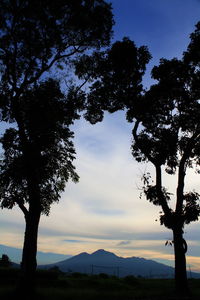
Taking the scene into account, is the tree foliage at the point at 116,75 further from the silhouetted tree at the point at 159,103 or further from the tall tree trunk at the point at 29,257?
the tall tree trunk at the point at 29,257

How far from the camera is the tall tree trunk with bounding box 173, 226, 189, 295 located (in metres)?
20.5

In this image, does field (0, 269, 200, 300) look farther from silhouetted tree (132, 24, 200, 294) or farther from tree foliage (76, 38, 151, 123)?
tree foliage (76, 38, 151, 123)

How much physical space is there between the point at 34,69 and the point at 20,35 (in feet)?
9.03

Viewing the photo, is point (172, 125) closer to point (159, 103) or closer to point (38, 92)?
point (159, 103)

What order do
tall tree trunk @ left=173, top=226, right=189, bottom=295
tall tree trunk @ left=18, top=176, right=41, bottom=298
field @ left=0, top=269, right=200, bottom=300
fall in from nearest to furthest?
tall tree trunk @ left=18, top=176, right=41, bottom=298 < field @ left=0, top=269, right=200, bottom=300 < tall tree trunk @ left=173, top=226, right=189, bottom=295

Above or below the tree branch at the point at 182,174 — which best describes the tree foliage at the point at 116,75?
above

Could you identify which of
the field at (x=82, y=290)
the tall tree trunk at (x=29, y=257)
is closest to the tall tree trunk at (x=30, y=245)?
the tall tree trunk at (x=29, y=257)

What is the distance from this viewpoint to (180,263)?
841 inches

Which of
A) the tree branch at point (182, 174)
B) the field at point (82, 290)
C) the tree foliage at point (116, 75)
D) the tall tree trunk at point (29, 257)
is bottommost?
the field at point (82, 290)

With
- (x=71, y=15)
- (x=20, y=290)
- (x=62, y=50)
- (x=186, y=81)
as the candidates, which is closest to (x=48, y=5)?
(x=71, y=15)

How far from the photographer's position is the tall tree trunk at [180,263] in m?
20.5

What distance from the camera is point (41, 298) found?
18.2m

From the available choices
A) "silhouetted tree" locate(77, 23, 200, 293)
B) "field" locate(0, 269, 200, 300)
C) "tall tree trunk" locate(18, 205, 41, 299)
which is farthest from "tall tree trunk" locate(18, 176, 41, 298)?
"silhouetted tree" locate(77, 23, 200, 293)

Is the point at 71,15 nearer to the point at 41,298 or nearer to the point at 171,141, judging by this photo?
the point at 171,141
